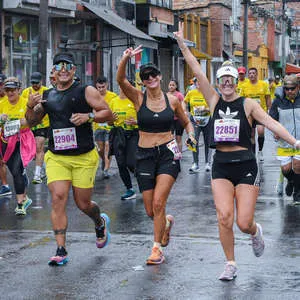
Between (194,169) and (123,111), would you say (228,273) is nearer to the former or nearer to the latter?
(123,111)

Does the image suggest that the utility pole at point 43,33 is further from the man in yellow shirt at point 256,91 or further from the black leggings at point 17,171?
the black leggings at point 17,171

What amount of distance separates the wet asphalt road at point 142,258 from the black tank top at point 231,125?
45.0 inches

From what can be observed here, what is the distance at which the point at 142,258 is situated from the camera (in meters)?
7.79

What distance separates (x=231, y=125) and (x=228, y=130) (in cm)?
5

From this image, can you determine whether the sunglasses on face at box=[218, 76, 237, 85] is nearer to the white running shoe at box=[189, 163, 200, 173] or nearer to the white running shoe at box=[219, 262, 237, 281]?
the white running shoe at box=[219, 262, 237, 281]

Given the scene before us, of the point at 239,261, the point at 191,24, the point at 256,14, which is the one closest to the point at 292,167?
the point at 239,261

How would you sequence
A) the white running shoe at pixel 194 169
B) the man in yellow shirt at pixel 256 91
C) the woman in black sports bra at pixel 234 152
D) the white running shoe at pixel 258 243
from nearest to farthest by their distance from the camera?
the woman in black sports bra at pixel 234 152 → the white running shoe at pixel 258 243 → the white running shoe at pixel 194 169 → the man in yellow shirt at pixel 256 91

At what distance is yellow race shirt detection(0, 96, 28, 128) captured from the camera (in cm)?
1124

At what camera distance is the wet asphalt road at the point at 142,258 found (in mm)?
6551

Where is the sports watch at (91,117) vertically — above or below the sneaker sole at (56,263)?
above

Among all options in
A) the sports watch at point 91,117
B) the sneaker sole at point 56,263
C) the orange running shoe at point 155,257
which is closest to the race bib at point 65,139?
the sports watch at point 91,117

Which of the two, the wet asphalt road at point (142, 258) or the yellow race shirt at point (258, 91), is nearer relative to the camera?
the wet asphalt road at point (142, 258)

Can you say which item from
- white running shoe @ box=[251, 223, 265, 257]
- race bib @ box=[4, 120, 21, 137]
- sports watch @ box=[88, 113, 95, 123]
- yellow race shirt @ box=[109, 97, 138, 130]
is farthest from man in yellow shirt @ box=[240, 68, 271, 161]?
white running shoe @ box=[251, 223, 265, 257]

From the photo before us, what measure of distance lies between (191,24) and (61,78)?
3878 centimetres
